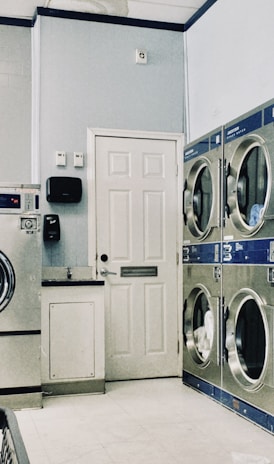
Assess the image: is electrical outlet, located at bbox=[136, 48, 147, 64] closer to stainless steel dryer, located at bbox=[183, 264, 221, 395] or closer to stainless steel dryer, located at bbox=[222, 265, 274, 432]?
stainless steel dryer, located at bbox=[183, 264, 221, 395]

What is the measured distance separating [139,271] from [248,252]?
180 cm

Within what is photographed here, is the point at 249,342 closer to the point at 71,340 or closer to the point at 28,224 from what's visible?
the point at 71,340

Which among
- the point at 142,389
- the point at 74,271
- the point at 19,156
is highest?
the point at 19,156

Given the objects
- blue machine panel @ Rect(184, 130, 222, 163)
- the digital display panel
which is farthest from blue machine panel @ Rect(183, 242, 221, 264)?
the digital display panel

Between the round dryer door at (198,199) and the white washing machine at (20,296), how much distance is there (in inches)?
51.9

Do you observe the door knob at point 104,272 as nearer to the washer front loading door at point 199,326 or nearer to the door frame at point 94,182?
the door frame at point 94,182

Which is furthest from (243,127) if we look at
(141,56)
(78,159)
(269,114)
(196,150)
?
(141,56)

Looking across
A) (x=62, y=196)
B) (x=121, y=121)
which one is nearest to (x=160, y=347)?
(x=62, y=196)

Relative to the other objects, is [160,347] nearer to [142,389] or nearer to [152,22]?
[142,389]

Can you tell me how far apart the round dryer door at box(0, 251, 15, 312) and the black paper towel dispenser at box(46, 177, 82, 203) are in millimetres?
1016

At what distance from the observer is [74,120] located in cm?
518

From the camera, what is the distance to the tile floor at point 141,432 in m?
3.14

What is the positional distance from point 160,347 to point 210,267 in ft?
4.54

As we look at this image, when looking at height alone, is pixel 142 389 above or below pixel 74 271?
below
